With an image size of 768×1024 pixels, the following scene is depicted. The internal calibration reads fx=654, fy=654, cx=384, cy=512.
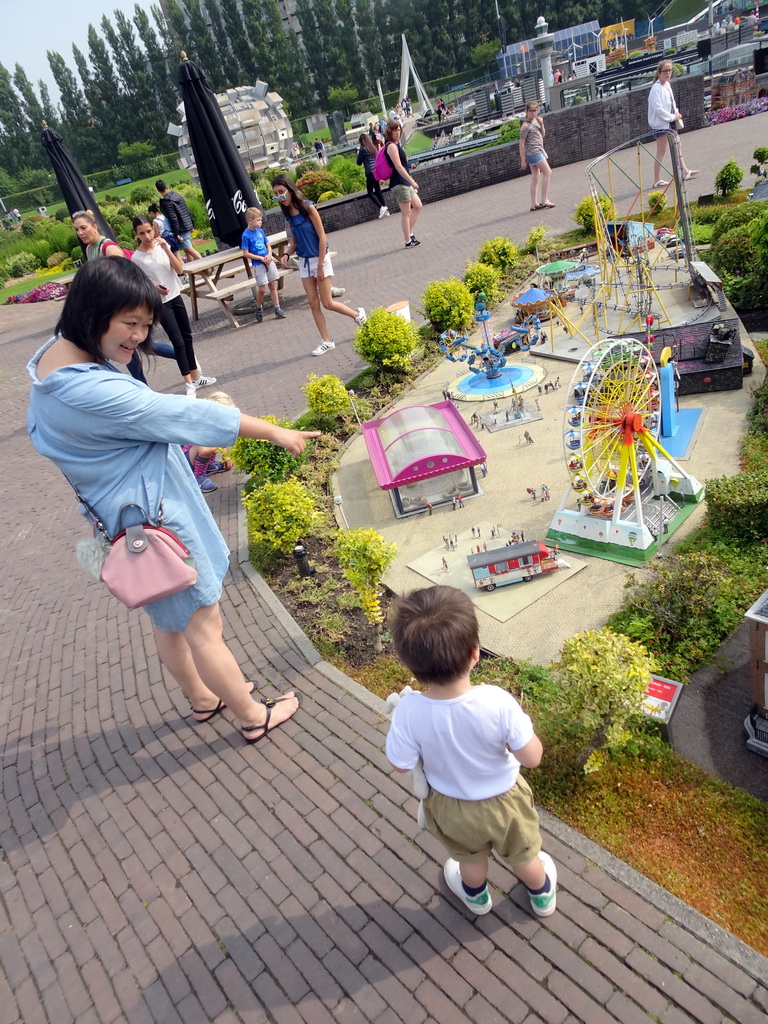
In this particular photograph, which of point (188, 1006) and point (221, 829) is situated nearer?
point (188, 1006)

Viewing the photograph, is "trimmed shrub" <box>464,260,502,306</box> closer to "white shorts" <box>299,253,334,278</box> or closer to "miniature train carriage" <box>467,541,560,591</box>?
"white shorts" <box>299,253,334,278</box>

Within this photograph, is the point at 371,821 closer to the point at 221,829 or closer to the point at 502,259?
the point at 221,829

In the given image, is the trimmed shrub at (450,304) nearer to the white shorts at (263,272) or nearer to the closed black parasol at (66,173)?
the white shorts at (263,272)

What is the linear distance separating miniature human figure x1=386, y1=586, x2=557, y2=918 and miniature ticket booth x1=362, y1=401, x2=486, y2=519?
332 centimetres

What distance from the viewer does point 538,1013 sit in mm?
2441

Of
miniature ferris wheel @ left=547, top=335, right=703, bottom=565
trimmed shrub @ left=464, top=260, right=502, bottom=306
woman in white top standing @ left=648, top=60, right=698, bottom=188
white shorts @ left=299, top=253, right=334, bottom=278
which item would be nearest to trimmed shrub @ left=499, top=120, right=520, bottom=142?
woman in white top standing @ left=648, top=60, right=698, bottom=188

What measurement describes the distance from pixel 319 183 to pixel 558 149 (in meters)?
7.16

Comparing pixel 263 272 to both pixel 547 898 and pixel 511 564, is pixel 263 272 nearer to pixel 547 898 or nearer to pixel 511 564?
pixel 511 564

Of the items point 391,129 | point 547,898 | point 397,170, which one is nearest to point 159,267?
point 397,170

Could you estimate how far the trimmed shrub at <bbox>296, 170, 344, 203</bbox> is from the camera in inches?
787

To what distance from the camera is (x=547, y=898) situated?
268 cm

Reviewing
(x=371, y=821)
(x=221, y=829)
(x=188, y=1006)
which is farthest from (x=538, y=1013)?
(x=221, y=829)

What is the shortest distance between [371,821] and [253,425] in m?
2.05

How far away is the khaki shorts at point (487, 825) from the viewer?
2.38m
